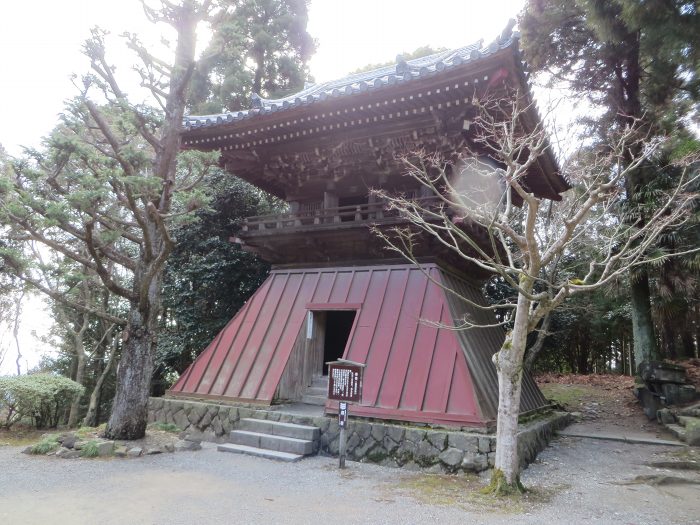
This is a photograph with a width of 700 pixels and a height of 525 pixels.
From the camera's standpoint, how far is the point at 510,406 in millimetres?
4863

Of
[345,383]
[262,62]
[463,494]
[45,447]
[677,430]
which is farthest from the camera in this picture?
[262,62]

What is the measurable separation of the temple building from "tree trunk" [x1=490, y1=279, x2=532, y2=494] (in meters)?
1.19

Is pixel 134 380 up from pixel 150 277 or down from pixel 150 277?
down

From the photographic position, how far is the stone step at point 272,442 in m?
6.47

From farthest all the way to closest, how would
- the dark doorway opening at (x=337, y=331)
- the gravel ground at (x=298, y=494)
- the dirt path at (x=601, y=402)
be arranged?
the dark doorway opening at (x=337, y=331) < the dirt path at (x=601, y=402) < the gravel ground at (x=298, y=494)

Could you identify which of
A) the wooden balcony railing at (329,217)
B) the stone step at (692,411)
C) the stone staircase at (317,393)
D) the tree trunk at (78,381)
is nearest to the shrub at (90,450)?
the stone staircase at (317,393)

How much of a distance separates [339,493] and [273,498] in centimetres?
75

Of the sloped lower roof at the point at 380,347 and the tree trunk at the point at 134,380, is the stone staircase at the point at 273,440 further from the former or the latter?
the tree trunk at the point at 134,380

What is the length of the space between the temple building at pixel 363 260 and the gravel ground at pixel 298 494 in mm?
1253

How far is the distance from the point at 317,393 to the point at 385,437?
2433 mm

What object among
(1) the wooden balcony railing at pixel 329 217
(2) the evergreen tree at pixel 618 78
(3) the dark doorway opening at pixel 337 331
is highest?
(2) the evergreen tree at pixel 618 78

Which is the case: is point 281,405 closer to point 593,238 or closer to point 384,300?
point 384,300

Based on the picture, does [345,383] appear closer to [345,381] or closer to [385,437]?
[345,381]

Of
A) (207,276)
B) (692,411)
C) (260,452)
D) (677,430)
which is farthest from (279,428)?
(692,411)
